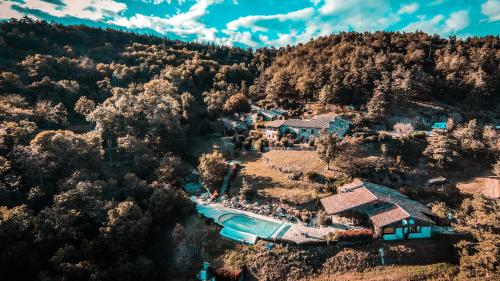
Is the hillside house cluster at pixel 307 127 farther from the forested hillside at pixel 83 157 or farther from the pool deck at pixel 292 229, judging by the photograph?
the pool deck at pixel 292 229

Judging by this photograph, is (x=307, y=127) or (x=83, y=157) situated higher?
(x=307, y=127)

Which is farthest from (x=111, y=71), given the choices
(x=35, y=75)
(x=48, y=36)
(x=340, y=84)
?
(x=340, y=84)

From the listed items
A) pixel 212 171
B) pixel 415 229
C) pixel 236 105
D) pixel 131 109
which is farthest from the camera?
pixel 236 105

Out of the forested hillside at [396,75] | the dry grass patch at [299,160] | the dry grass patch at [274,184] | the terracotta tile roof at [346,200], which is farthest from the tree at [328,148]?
the forested hillside at [396,75]

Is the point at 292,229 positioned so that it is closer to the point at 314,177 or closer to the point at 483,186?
the point at 314,177

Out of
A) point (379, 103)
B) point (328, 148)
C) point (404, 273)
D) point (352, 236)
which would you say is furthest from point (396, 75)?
point (404, 273)

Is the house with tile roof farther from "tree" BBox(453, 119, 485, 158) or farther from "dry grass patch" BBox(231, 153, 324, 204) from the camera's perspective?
"tree" BBox(453, 119, 485, 158)
